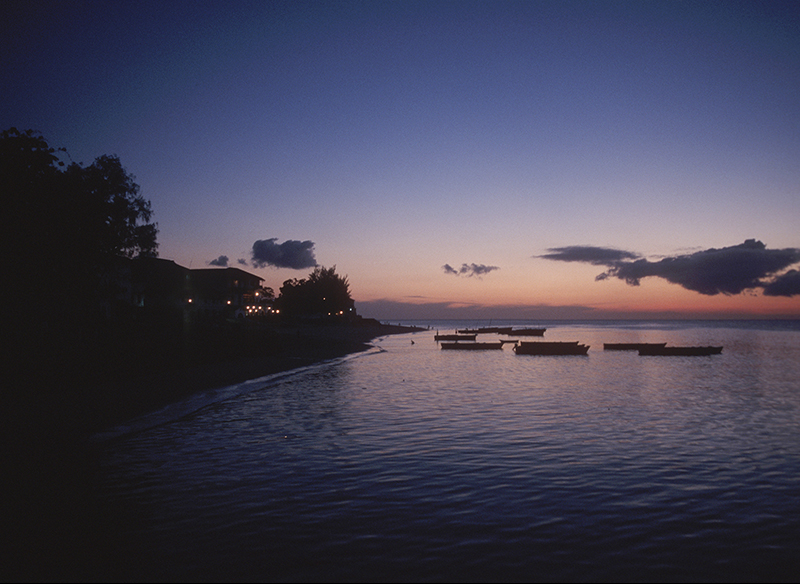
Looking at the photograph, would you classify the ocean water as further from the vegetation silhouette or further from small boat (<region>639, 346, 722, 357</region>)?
small boat (<region>639, 346, 722, 357</region>)

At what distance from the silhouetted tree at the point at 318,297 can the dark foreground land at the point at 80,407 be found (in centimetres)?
7460

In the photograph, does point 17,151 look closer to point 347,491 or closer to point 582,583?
point 347,491

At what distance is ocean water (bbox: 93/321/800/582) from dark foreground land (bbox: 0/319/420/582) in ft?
2.08

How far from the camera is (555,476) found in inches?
522

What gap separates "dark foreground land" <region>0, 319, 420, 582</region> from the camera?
8.63m

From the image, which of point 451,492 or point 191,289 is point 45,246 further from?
point 191,289

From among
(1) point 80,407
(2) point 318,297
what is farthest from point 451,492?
(2) point 318,297

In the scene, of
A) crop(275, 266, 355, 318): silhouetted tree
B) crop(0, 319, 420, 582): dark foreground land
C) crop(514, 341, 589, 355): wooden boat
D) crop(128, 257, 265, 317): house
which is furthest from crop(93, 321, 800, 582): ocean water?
crop(275, 266, 355, 318): silhouetted tree

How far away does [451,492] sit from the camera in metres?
11.8

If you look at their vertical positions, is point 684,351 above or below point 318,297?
below

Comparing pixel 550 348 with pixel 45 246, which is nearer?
pixel 45 246

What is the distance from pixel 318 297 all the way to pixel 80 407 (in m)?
110

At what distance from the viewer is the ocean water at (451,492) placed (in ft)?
26.9

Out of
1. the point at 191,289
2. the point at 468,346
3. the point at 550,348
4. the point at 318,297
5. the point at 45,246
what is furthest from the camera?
the point at 318,297
